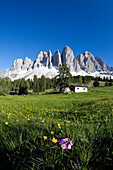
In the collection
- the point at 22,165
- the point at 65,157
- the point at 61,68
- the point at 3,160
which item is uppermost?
the point at 61,68

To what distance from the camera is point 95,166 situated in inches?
48.9

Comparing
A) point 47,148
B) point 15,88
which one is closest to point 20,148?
point 47,148

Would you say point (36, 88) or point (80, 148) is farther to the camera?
point (36, 88)

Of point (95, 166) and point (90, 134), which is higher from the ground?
point (90, 134)

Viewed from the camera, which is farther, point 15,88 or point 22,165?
point 15,88

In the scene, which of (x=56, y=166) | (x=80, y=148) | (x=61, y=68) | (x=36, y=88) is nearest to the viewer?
(x=56, y=166)

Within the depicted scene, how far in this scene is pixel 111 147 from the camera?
149cm

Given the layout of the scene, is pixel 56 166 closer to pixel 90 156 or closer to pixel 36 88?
pixel 90 156

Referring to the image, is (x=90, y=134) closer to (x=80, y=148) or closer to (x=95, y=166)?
(x=80, y=148)

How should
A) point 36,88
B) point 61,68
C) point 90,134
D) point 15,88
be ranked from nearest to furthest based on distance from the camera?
point 90,134, point 61,68, point 36,88, point 15,88

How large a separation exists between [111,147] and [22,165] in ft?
4.86

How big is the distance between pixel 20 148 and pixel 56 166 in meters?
0.75

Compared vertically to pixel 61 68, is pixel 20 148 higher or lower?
lower

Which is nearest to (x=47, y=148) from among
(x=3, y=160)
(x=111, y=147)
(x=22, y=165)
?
(x=22, y=165)
